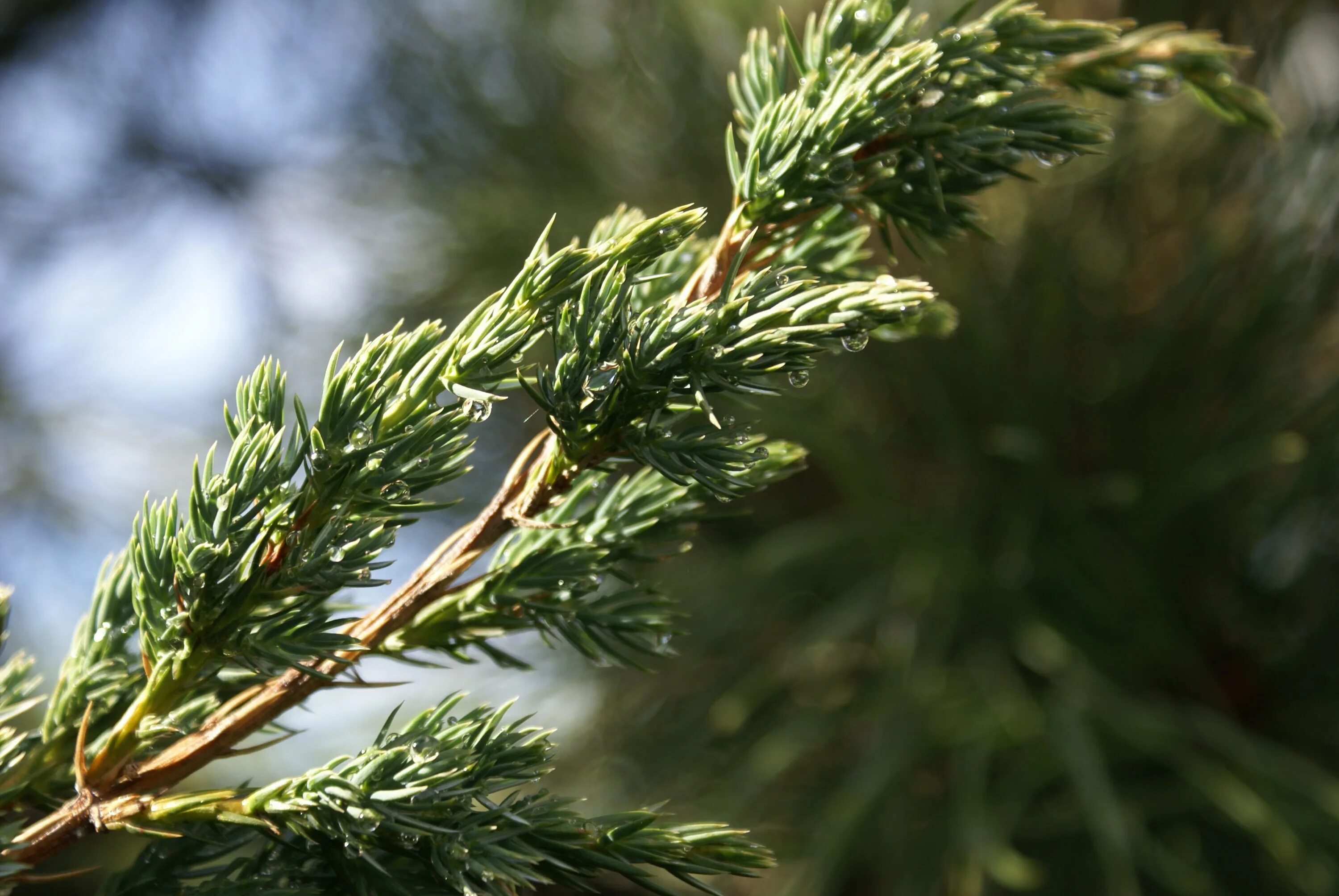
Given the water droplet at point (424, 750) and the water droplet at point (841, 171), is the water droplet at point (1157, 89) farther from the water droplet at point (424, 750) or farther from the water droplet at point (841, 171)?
the water droplet at point (424, 750)

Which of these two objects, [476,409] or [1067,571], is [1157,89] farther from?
[1067,571]

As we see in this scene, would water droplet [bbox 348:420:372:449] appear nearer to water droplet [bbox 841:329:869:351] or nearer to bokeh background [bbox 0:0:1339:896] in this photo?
water droplet [bbox 841:329:869:351]

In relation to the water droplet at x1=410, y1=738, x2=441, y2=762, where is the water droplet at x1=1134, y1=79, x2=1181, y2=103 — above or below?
above

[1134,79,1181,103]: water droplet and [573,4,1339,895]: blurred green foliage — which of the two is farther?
[573,4,1339,895]: blurred green foliage

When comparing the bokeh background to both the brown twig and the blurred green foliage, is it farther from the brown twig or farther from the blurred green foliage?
the brown twig

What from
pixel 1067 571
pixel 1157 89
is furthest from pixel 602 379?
pixel 1067 571

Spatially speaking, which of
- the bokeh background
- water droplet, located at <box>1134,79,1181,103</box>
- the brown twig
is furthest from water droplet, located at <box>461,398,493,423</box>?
the bokeh background

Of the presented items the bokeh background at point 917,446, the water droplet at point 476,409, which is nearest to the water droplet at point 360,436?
the water droplet at point 476,409

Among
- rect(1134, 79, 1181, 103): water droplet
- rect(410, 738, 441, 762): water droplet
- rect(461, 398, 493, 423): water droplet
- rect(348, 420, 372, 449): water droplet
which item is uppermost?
rect(1134, 79, 1181, 103): water droplet
